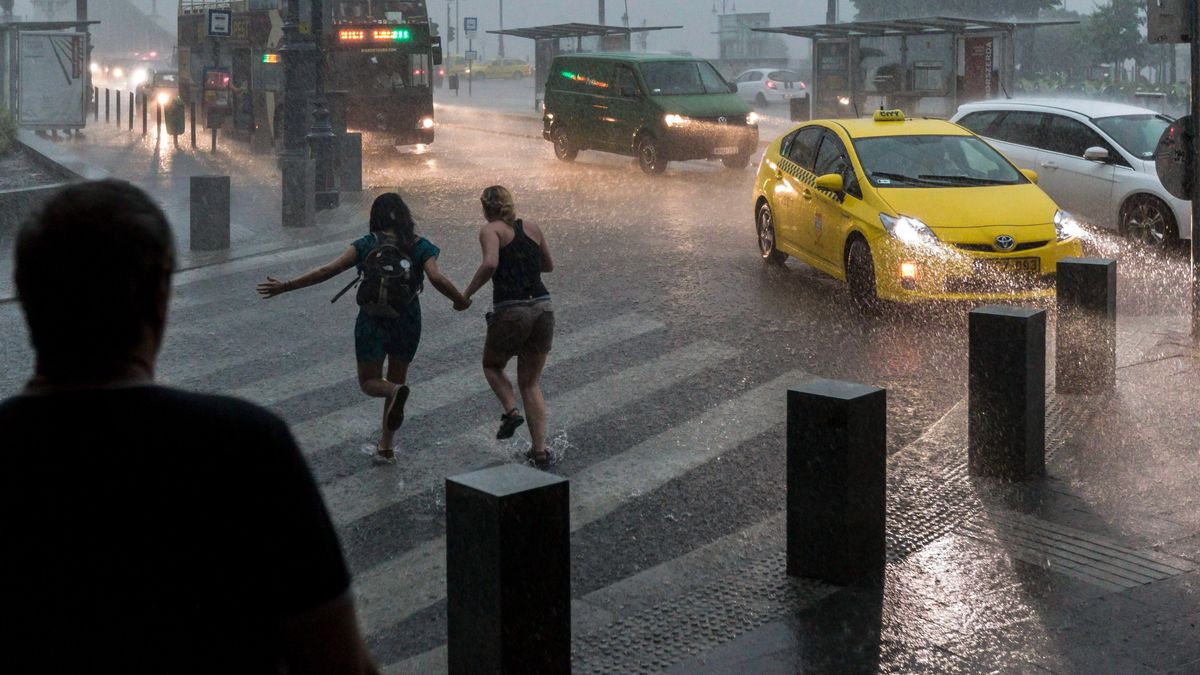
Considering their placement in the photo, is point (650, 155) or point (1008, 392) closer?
point (1008, 392)

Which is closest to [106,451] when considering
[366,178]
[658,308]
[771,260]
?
[658,308]

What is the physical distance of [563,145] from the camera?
86.9ft

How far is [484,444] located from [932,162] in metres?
6.01

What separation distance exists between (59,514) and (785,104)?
58.3 m

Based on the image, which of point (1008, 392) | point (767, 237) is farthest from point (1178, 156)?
point (767, 237)

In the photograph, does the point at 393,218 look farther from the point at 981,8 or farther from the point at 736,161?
the point at 981,8

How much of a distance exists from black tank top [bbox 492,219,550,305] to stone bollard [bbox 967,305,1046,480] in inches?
88.0

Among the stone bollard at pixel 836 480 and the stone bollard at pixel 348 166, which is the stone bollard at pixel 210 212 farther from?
the stone bollard at pixel 836 480

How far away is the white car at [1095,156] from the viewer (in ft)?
47.5

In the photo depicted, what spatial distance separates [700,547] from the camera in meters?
6.25

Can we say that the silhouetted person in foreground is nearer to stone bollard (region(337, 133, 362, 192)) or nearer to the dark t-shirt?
the dark t-shirt

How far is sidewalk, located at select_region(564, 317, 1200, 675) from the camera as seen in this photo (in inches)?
194

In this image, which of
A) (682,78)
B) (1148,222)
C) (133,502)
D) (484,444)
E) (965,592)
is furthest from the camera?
(682,78)

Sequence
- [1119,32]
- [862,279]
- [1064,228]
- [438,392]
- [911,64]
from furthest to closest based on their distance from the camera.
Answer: [1119,32] → [911,64] → [862,279] → [1064,228] → [438,392]
